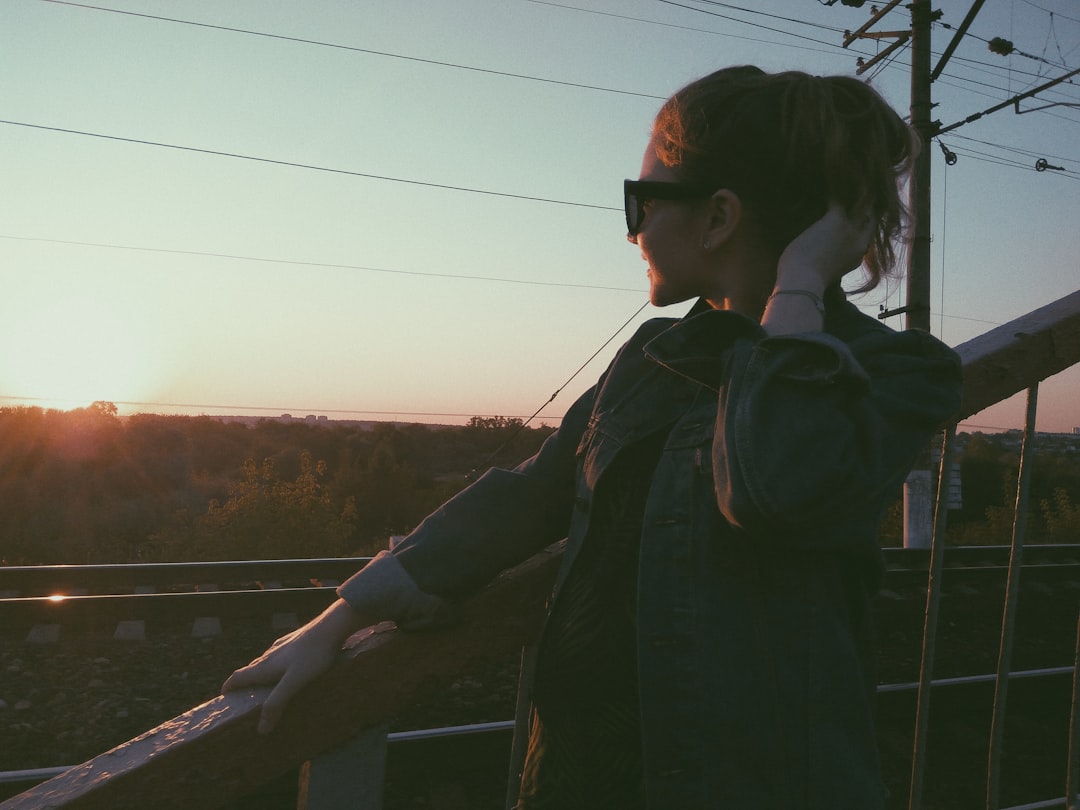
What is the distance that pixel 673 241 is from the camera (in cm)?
127

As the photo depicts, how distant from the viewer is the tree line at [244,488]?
33.5 ft

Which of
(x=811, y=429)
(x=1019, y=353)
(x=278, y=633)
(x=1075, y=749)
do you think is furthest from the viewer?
(x=278, y=633)

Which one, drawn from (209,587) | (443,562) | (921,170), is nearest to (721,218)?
(443,562)

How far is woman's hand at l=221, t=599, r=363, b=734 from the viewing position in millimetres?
1035

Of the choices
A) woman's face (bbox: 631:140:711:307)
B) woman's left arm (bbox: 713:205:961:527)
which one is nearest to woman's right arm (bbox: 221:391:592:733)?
woman's face (bbox: 631:140:711:307)

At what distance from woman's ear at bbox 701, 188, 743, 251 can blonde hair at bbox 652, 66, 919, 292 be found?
1cm

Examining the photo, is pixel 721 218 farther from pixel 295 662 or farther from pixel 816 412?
pixel 295 662

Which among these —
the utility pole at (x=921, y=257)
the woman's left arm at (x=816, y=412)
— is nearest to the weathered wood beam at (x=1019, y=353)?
the woman's left arm at (x=816, y=412)

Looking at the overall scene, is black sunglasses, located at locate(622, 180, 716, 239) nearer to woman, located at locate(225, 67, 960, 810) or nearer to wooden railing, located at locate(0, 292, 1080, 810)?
woman, located at locate(225, 67, 960, 810)

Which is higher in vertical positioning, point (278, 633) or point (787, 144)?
point (787, 144)

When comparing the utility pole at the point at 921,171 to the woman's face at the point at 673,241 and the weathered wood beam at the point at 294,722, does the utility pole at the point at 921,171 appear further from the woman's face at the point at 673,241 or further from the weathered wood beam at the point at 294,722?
the weathered wood beam at the point at 294,722

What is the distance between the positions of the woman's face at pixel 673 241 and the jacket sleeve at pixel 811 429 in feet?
0.67

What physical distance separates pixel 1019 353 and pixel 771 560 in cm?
76

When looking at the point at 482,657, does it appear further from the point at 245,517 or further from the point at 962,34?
the point at 962,34
